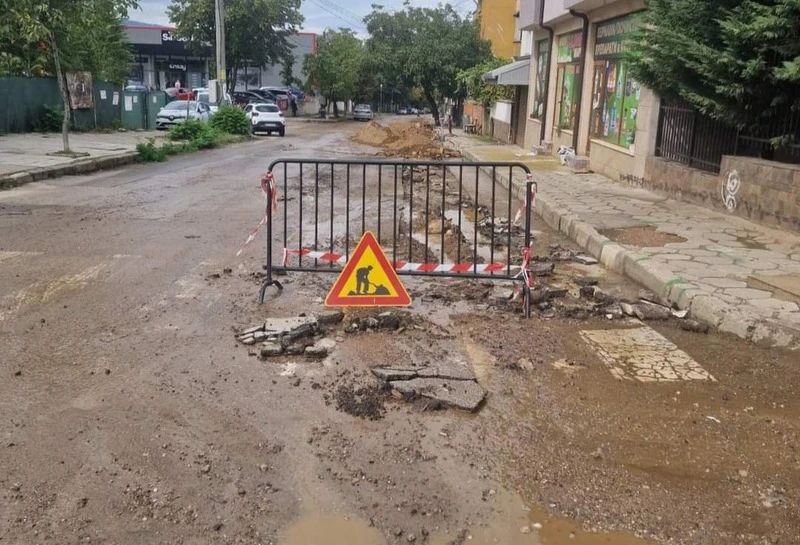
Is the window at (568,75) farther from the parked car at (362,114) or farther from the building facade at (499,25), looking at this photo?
the parked car at (362,114)

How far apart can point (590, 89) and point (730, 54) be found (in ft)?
35.2

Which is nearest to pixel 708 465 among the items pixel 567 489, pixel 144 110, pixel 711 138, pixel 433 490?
pixel 567 489

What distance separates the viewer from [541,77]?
26.9 m

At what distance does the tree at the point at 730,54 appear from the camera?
8.85m

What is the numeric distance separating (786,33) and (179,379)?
25.5 ft

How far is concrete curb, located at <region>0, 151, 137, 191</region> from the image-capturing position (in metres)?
14.7

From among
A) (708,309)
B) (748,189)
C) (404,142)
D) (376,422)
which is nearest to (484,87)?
(404,142)

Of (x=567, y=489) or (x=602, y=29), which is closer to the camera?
(x=567, y=489)

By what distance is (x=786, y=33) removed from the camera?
347 inches

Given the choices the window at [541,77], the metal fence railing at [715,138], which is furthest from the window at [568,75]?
the metal fence railing at [715,138]

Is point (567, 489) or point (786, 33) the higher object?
point (786, 33)

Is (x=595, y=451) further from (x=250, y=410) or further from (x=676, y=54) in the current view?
(x=676, y=54)

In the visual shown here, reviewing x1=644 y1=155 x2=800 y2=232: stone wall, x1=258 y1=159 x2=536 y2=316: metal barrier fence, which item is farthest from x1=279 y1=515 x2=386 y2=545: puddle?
x1=644 y1=155 x2=800 y2=232: stone wall

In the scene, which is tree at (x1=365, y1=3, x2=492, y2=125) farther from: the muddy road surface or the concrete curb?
the muddy road surface
